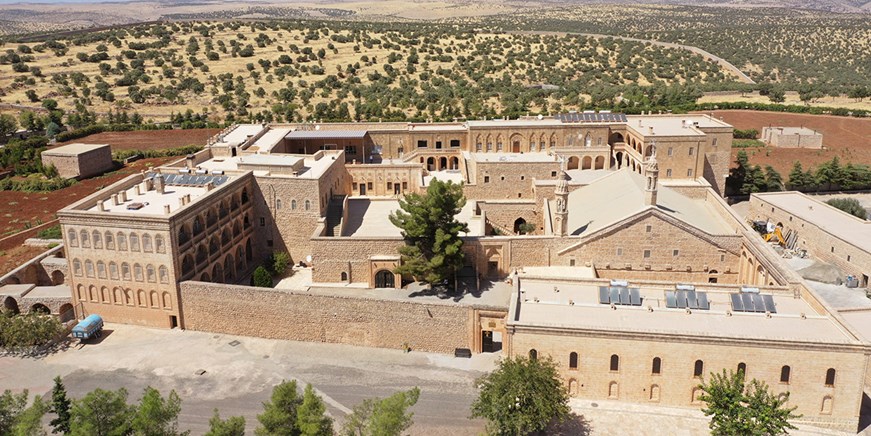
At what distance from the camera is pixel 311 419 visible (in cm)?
2548

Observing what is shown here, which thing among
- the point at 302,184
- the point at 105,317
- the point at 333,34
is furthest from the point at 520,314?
the point at 333,34

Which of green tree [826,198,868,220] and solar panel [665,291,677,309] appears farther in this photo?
green tree [826,198,868,220]

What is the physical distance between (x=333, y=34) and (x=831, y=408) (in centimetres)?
12108

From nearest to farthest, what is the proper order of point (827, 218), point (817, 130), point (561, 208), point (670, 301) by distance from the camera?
point (670, 301), point (561, 208), point (827, 218), point (817, 130)

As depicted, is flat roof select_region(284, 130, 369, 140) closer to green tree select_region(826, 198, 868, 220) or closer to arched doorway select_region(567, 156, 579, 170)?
arched doorway select_region(567, 156, 579, 170)

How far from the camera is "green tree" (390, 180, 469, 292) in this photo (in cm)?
4222

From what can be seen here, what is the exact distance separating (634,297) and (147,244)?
28.3 m

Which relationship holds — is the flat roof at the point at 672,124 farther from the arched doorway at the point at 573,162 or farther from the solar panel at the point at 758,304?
the solar panel at the point at 758,304

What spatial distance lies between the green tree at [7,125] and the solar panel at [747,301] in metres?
88.1

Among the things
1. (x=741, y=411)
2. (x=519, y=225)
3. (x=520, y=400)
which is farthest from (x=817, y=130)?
(x=520, y=400)

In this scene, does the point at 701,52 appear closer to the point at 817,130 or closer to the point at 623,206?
the point at 817,130

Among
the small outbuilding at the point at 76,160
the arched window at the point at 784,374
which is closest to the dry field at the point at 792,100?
the arched window at the point at 784,374

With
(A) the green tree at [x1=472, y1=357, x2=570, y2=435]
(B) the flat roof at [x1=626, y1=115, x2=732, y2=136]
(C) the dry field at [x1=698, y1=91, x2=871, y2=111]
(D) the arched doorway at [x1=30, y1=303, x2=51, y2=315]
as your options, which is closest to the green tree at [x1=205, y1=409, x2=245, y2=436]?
(A) the green tree at [x1=472, y1=357, x2=570, y2=435]

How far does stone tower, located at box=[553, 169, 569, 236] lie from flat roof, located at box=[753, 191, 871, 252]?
19.8 metres
